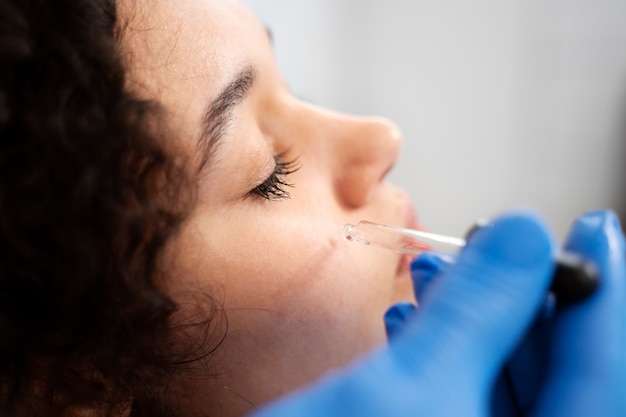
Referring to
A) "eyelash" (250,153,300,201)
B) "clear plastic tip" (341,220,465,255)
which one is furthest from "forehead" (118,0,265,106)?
"clear plastic tip" (341,220,465,255)

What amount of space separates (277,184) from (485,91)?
5.07 feet

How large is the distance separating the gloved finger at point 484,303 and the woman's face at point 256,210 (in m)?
0.21

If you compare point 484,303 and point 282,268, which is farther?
point 282,268

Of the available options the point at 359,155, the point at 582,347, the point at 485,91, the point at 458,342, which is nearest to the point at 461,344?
the point at 458,342

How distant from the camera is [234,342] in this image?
0.64 m

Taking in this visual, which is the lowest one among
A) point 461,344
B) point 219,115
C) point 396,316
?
point 396,316

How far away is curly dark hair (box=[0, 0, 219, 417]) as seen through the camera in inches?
18.5

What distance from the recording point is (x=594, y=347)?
485 millimetres

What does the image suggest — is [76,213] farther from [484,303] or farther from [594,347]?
[594,347]

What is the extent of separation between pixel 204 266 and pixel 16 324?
7.2 inches

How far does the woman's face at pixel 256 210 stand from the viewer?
1.92ft

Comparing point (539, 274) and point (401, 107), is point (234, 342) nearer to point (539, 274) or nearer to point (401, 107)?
point (539, 274)

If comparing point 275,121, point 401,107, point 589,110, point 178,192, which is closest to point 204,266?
point 178,192

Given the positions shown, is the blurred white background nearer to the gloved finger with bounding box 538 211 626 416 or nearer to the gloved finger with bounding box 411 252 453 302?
the gloved finger with bounding box 411 252 453 302
